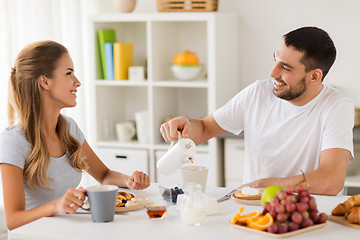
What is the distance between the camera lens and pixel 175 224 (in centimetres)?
159

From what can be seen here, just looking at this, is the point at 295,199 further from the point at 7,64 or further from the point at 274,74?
the point at 7,64

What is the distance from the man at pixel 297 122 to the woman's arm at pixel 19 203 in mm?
578

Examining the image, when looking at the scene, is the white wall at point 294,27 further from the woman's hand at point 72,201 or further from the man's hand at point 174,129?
the woman's hand at point 72,201

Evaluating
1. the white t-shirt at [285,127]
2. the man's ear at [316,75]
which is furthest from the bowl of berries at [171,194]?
the man's ear at [316,75]

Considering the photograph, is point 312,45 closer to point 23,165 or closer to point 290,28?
point 23,165

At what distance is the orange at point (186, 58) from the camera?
356 centimetres

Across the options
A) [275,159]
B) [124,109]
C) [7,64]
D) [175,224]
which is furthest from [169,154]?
[124,109]

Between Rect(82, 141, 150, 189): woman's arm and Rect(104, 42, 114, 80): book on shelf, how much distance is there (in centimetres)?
154

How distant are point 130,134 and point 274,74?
1717 millimetres

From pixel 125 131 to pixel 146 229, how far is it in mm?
2257


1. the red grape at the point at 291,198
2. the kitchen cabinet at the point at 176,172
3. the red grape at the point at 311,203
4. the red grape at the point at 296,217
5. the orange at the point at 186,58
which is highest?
the orange at the point at 186,58

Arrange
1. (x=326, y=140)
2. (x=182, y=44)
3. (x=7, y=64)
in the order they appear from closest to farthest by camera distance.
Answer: (x=326, y=140) → (x=7, y=64) → (x=182, y=44)

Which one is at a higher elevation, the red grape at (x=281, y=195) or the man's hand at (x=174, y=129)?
the man's hand at (x=174, y=129)

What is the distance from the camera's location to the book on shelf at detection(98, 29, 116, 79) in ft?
12.1
